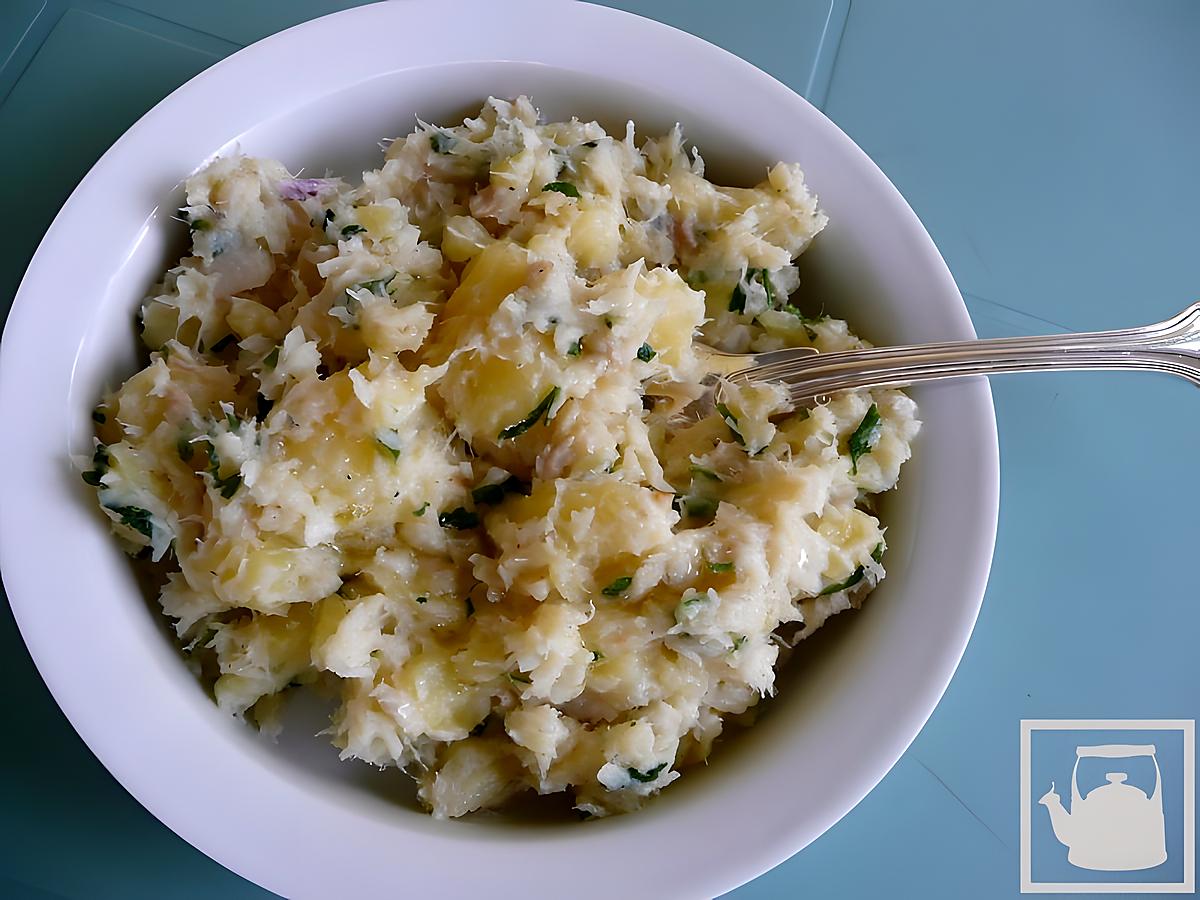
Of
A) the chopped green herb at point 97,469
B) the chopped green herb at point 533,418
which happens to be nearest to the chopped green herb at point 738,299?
the chopped green herb at point 533,418

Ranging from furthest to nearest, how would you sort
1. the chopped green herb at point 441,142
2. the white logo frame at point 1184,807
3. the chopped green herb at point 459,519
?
1. the white logo frame at point 1184,807
2. the chopped green herb at point 441,142
3. the chopped green herb at point 459,519

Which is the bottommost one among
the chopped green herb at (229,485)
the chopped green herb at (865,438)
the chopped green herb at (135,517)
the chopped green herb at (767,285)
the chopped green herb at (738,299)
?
the chopped green herb at (135,517)

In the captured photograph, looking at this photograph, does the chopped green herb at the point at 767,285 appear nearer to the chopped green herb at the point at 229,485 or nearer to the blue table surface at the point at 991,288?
the blue table surface at the point at 991,288

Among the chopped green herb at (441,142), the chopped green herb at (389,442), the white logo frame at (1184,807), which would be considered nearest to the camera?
the chopped green herb at (389,442)

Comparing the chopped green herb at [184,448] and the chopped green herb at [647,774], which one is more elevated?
the chopped green herb at [184,448]

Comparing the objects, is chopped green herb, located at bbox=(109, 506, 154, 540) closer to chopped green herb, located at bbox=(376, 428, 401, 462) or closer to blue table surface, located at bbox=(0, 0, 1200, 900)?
chopped green herb, located at bbox=(376, 428, 401, 462)

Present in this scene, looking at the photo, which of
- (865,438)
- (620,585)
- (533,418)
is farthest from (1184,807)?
(533,418)

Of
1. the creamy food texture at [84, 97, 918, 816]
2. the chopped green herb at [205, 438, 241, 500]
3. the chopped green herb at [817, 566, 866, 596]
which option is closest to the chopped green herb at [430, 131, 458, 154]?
the creamy food texture at [84, 97, 918, 816]

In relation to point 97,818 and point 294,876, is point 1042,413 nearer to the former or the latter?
point 294,876
